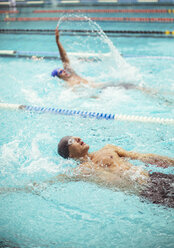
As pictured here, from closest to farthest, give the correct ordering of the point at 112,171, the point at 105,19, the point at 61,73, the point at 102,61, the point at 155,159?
the point at 112,171 → the point at 155,159 → the point at 61,73 → the point at 102,61 → the point at 105,19

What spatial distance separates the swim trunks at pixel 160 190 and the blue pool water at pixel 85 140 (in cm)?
12

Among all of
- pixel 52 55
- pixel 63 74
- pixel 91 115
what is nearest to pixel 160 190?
pixel 91 115

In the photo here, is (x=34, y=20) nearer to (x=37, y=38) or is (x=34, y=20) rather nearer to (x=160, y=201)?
(x=37, y=38)

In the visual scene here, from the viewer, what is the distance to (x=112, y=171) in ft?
8.74

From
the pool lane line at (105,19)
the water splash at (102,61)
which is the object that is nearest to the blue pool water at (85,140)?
the water splash at (102,61)

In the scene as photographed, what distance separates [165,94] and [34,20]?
320 inches

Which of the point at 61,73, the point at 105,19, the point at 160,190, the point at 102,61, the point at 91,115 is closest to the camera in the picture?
the point at 160,190

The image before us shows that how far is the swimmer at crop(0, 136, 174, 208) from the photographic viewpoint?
2492mm

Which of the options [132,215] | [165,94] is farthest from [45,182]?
[165,94]

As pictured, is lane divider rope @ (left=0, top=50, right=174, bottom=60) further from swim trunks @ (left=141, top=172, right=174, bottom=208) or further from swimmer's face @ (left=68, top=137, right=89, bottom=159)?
swim trunks @ (left=141, top=172, right=174, bottom=208)

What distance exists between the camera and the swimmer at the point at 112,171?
2492 millimetres

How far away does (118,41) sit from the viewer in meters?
8.36

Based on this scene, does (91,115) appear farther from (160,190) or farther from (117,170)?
(160,190)

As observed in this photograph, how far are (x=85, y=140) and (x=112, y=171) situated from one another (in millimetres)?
1203
